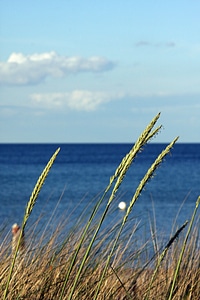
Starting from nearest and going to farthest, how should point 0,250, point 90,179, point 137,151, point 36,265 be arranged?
point 137,151
point 36,265
point 0,250
point 90,179

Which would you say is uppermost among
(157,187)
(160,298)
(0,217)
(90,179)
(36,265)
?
(90,179)

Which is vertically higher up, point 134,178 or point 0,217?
point 134,178

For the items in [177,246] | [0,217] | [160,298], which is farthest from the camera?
[0,217]

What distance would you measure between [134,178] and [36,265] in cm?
6800

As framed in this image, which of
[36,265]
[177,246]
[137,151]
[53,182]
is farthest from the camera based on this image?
[53,182]

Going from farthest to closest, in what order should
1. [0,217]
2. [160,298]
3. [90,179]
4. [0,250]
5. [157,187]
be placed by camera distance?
[90,179]
[157,187]
[0,217]
[0,250]
[160,298]

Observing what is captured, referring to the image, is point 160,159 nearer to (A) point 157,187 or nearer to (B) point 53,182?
(A) point 157,187

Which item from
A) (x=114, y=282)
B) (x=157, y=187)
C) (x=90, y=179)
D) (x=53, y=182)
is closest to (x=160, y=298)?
(x=114, y=282)

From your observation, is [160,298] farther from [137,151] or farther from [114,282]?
[137,151]

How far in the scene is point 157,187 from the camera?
2438 inches

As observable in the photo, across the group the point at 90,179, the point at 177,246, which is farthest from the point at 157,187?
the point at 177,246

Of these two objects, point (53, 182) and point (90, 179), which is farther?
point (90, 179)

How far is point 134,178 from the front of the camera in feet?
238

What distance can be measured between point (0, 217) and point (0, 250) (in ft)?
98.7
